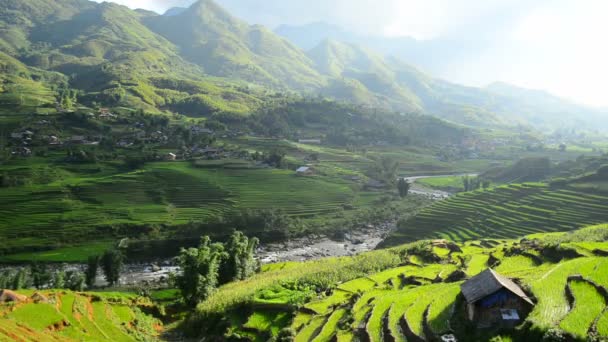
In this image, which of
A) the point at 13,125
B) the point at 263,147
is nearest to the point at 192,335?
the point at 263,147

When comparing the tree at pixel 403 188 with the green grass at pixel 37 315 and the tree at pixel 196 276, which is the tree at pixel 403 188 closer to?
the tree at pixel 196 276

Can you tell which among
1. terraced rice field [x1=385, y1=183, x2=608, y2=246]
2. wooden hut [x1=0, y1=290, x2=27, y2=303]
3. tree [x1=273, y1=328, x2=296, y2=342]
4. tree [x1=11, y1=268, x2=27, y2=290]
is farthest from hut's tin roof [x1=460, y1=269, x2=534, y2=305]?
tree [x1=11, y1=268, x2=27, y2=290]

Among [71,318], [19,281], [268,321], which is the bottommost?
[19,281]

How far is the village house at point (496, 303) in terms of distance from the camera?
2031cm

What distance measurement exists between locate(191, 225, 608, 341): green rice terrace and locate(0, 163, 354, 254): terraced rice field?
39.9 m

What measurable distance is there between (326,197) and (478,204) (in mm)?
34459

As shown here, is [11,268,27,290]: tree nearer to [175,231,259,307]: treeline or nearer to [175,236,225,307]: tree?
[175,231,259,307]: treeline

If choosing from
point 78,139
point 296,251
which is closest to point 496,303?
point 296,251

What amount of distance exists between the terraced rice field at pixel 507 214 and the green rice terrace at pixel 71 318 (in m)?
46.4

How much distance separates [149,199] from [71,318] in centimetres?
5403

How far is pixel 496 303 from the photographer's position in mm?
20797

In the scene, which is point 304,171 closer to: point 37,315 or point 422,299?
point 37,315

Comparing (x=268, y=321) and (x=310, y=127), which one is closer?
(x=268, y=321)

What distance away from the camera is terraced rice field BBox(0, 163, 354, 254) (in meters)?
67.6
